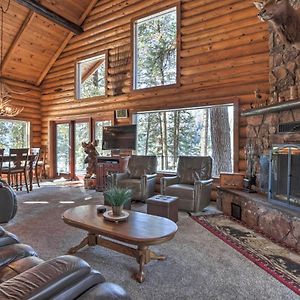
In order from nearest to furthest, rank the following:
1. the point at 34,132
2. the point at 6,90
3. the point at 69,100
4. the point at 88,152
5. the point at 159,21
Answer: the point at 159,21, the point at 88,152, the point at 6,90, the point at 69,100, the point at 34,132

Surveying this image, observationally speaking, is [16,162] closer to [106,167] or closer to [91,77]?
[106,167]

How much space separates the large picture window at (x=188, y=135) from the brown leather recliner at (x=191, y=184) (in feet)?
2.66

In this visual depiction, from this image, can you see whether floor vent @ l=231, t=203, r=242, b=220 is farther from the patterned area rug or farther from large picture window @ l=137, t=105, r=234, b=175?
large picture window @ l=137, t=105, r=234, b=175

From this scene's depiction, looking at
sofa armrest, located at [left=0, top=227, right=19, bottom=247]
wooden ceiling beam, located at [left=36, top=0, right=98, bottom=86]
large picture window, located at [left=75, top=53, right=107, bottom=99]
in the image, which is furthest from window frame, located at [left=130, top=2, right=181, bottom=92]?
sofa armrest, located at [left=0, top=227, right=19, bottom=247]

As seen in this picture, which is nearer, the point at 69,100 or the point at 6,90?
the point at 6,90

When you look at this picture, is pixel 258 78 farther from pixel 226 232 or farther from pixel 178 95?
pixel 226 232

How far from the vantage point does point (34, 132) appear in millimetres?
8594

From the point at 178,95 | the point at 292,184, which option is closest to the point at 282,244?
the point at 292,184

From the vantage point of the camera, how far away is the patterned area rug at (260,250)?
→ 7.34ft

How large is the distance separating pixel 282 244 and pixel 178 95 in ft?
12.2

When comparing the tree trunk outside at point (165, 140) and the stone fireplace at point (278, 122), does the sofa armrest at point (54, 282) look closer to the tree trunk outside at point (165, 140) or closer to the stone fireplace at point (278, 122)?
the stone fireplace at point (278, 122)

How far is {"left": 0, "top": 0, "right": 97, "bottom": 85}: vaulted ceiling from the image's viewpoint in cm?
686

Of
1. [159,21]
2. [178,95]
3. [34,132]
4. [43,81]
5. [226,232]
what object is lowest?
[226,232]

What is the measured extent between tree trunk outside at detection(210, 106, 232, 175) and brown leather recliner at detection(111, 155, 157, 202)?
4.40 feet
